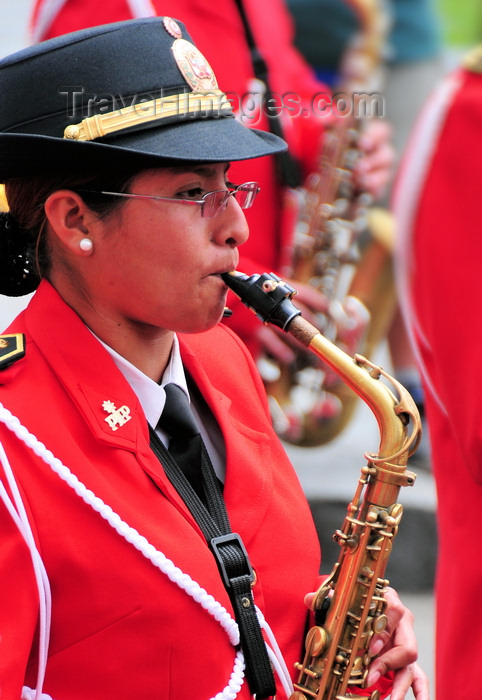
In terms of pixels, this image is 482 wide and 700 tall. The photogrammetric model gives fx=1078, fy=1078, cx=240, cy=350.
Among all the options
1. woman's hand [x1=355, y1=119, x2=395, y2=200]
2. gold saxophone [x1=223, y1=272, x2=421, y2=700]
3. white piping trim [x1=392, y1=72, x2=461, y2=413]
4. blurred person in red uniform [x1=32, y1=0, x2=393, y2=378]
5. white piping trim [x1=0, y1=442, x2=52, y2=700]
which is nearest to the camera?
white piping trim [x1=0, y1=442, x2=52, y2=700]

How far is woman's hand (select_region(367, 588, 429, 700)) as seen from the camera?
195 cm

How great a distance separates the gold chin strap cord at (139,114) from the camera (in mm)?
1711

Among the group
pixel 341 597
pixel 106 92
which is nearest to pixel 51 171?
pixel 106 92

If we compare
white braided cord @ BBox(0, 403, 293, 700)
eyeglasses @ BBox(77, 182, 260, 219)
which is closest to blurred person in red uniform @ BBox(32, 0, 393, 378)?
eyeglasses @ BBox(77, 182, 260, 219)

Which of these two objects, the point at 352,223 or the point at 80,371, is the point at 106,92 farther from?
the point at 352,223

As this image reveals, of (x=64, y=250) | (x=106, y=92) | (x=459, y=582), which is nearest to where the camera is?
(x=106, y=92)

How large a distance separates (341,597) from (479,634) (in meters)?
0.27

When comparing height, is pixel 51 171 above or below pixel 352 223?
above

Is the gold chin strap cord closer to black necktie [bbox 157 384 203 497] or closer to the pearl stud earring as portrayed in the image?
the pearl stud earring

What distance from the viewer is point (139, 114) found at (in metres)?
1.73

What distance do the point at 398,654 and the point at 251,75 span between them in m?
2.12

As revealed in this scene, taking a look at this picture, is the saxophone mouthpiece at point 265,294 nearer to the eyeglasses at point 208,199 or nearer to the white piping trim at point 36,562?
the eyeglasses at point 208,199

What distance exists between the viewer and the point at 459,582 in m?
2.03

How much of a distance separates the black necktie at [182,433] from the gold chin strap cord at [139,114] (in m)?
0.47
